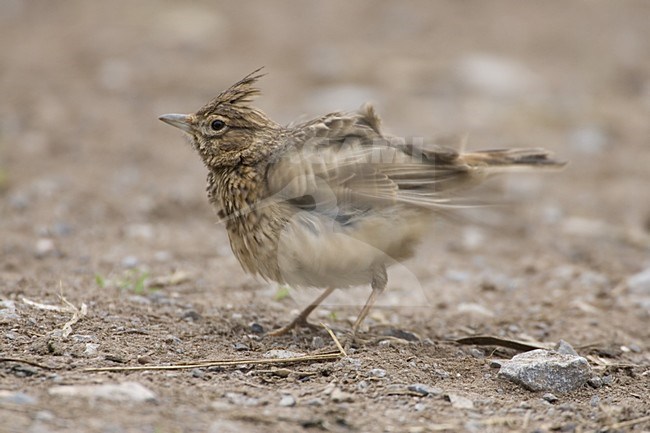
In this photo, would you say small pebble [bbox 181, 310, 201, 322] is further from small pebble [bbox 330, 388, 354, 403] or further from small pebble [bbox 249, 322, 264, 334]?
small pebble [bbox 330, 388, 354, 403]

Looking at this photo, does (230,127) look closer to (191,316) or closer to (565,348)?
(191,316)

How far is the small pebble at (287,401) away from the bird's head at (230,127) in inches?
69.4

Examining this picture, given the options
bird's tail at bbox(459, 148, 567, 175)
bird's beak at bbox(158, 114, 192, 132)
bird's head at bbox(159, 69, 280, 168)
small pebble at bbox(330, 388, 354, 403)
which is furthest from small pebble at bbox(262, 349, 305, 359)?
bird's tail at bbox(459, 148, 567, 175)

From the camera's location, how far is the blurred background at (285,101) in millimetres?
7473

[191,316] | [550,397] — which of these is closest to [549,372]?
[550,397]

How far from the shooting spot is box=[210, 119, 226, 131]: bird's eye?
553 centimetres

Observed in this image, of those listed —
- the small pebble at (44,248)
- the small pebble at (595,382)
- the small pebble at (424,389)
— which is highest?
the small pebble at (44,248)

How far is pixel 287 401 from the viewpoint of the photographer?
13.3ft

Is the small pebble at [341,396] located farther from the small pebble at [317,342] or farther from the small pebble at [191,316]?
the small pebble at [191,316]

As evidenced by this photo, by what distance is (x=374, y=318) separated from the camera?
5918 millimetres

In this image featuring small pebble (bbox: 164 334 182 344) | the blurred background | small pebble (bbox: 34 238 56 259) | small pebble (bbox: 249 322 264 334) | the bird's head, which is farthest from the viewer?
the blurred background

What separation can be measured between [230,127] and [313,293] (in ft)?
3.67

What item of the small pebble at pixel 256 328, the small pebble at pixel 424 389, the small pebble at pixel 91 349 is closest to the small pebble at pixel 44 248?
the small pebble at pixel 256 328

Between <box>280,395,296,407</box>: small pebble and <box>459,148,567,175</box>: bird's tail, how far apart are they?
2.29 m
